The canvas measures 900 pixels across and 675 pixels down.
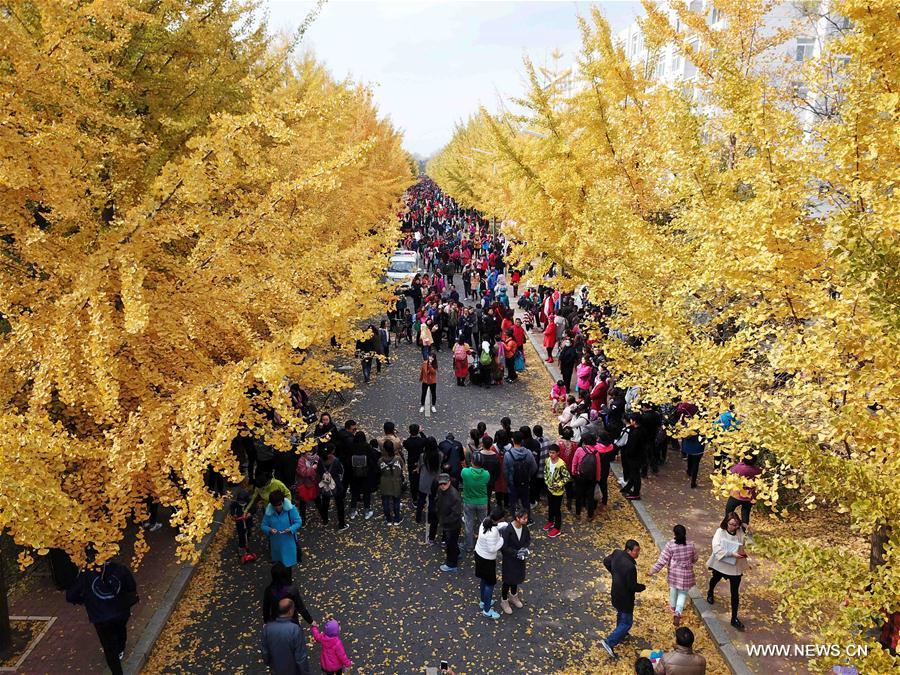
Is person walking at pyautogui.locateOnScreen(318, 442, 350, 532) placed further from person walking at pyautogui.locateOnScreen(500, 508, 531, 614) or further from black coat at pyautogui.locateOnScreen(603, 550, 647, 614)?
black coat at pyautogui.locateOnScreen(603, 550, 647, 614)

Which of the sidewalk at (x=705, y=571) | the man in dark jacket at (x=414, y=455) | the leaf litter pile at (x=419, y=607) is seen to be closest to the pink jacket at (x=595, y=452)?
the leaf litter pile at (x=419, y=607)

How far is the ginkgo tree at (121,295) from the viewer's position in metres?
5.30

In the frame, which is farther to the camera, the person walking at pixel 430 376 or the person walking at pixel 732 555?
the person walking at pixel 430 376

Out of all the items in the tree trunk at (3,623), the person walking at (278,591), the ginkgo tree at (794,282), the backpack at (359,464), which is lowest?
the tree trunk at (3,623)

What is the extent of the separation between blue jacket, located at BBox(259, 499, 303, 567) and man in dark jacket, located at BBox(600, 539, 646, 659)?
4199 mm

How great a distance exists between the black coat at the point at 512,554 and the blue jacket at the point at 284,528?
9.26 ft

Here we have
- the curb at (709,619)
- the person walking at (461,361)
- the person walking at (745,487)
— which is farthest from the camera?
the person walking at (461,361)

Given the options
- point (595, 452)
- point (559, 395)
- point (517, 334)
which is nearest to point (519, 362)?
point (517, 334)

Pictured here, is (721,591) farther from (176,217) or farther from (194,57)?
(194,57)

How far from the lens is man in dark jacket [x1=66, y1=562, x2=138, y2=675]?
21.0ft

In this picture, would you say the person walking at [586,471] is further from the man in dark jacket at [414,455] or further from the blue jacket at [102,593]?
the blue jacket at [102,593]

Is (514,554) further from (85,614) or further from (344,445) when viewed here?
(85,614)

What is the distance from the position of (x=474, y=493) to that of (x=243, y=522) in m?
3.74

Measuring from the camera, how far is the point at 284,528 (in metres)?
7.73
